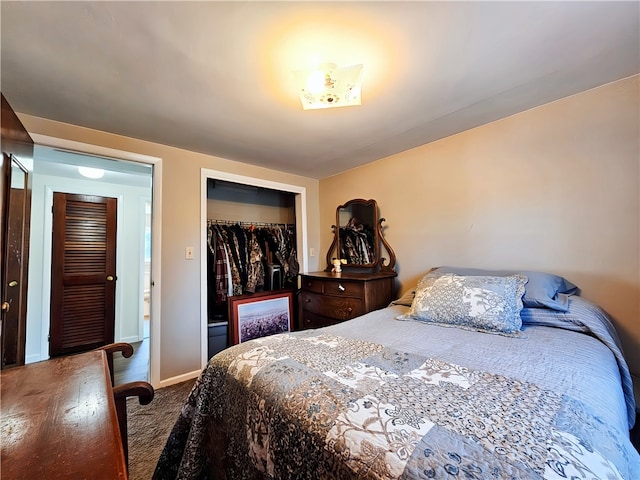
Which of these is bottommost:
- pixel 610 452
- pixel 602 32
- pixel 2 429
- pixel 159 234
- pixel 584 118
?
pixel 610 452

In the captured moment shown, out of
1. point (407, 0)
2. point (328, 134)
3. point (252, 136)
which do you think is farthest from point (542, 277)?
point (252, 136)

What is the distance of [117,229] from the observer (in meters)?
3.59

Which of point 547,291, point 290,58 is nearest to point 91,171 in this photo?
point 290,58

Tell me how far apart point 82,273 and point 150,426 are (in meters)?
2.51

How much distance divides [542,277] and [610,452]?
51.6 inches

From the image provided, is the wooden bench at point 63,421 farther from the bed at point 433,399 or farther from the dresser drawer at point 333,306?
the dresser drawer at point 333,306

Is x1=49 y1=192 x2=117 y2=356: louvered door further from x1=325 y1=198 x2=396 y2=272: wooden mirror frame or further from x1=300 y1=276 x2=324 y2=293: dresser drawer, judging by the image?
x1=325 y1=198 x2=396 y2=272: wooden mirror frame

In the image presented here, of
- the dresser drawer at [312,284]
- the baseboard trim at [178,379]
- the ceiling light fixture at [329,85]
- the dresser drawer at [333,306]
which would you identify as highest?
the ceiling light fixture at [329,85]

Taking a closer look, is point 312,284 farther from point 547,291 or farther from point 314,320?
point 547,291

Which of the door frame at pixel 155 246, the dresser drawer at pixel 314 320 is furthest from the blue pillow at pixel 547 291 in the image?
the door frame at pixel 155 246

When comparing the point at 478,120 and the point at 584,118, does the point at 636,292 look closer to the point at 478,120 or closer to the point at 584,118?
the point at 584,118

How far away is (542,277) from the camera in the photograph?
167cm

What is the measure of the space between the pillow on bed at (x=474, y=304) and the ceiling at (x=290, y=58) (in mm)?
1201

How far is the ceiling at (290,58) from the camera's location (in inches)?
44.4
